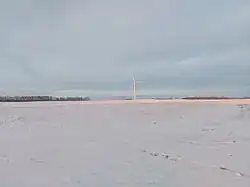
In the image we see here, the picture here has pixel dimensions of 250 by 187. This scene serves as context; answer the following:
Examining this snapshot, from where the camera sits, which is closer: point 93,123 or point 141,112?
point 93,123

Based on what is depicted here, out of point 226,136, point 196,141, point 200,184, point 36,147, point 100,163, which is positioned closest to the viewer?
point 200,184

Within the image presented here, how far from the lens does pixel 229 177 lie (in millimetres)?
5141

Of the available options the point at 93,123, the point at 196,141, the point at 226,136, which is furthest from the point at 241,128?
the point at 93,123

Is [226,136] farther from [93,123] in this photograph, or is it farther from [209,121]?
[93,123]

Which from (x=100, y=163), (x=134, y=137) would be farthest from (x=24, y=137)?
(x=100, y=163)

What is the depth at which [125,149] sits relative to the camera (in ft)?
23.1

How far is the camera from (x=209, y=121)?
1077cm

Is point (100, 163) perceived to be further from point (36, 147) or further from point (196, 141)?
point (196, 141)

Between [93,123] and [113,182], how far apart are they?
18.8ft

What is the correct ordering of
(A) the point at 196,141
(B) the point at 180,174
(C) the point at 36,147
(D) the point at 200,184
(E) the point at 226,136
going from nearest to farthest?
(D) the point at 200,184, (B) the point at 180,174, (C) the point at 36,147, (A) the point at 196,141, (E) the point at 226,136

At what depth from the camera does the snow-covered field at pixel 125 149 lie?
518 centimetres

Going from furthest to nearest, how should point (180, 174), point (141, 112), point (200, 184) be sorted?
point (141, 112) → point (180, 174) → point (200, 184)

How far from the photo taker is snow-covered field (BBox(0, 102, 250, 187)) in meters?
5.18

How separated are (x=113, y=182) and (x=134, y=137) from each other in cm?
337
